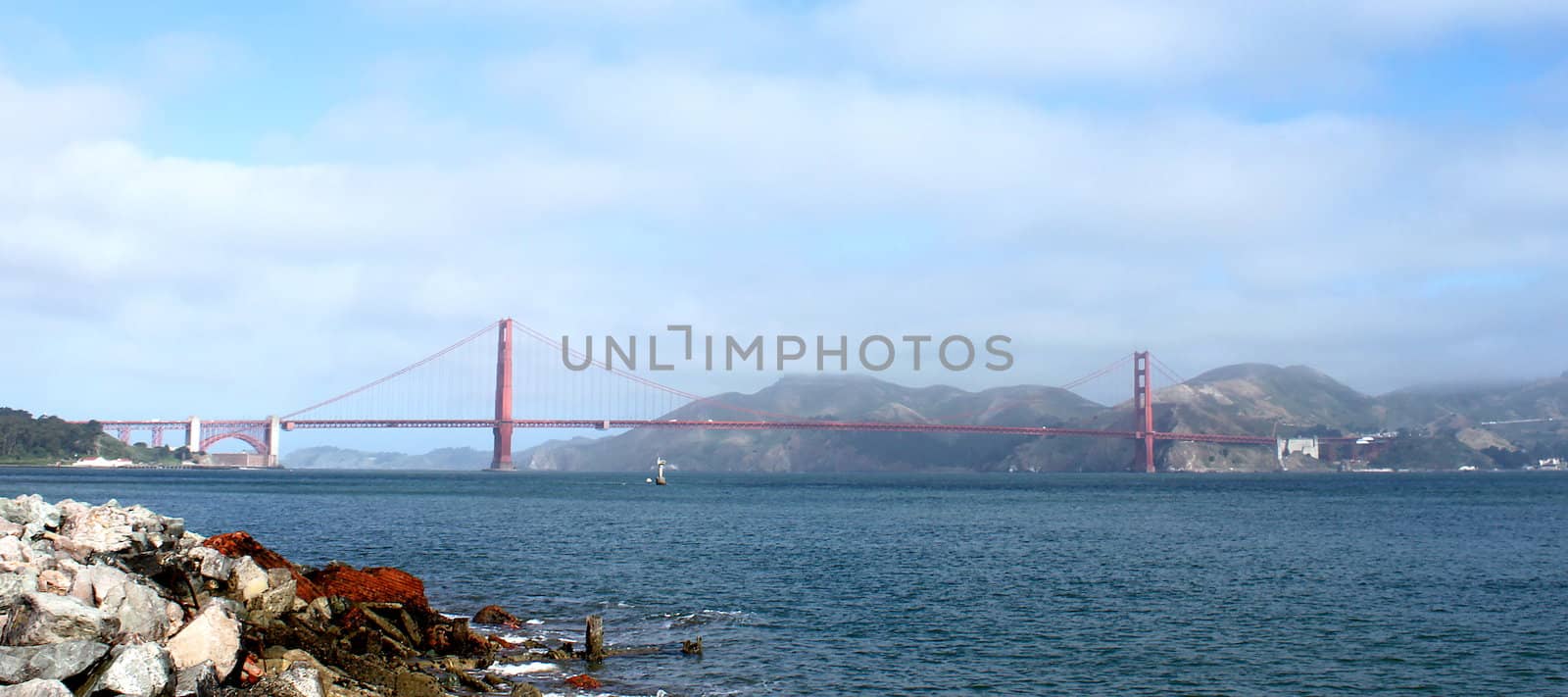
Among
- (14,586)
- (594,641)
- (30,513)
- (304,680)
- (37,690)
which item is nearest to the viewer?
(37,690)

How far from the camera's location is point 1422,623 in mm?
22047

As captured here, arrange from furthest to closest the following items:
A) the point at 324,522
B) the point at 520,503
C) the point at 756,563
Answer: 1. the point at 520,503
2. the point at 324,522
3. the point at 756,563

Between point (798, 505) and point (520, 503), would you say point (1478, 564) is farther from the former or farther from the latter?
point (520, 503)

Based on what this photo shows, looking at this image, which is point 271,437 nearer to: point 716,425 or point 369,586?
point 716,425

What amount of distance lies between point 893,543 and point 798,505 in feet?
91.3

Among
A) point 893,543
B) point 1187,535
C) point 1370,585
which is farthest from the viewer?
point 1187,535

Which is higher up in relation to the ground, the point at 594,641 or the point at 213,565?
the point at 213,565

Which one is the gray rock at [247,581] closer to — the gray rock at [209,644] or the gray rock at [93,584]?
the gray rock at [93,584]

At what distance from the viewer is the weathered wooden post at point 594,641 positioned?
59.2 feet

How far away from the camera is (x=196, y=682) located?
38.8 feet

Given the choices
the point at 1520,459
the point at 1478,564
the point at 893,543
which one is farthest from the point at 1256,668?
the point at 1520,459

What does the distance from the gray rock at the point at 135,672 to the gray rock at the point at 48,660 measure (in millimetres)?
207

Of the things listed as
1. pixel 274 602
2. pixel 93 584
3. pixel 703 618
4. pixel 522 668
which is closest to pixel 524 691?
pixel 522 668

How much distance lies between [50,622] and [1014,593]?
63.7ft
